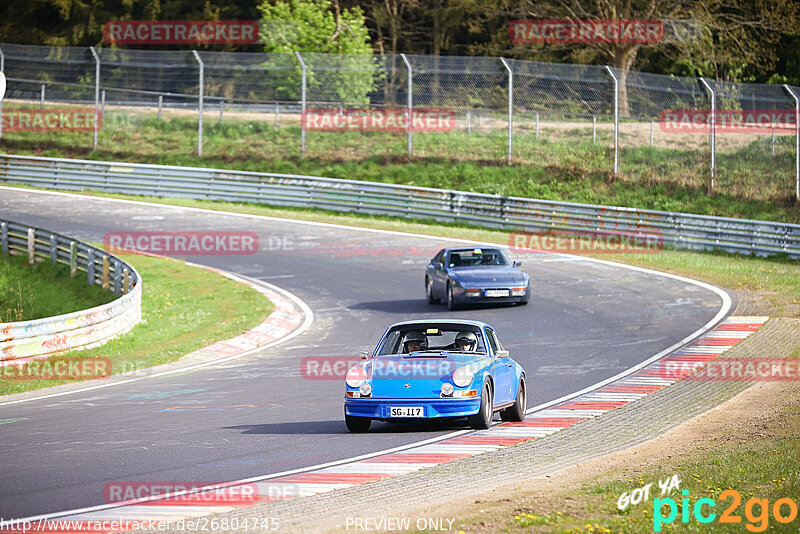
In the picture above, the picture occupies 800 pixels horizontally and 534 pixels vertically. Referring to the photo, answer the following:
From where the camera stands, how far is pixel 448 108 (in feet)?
125

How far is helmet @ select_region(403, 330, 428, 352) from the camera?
39.2 feet

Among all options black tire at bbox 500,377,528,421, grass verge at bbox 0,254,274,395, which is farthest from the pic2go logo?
grass verge at bbox 0,254,274,395

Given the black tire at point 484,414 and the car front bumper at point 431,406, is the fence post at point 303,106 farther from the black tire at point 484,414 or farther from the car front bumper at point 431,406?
the car front bumper at point 431,406

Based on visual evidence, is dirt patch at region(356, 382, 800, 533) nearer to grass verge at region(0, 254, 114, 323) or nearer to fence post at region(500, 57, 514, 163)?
grass verge at region(0, 254, 114, 323)

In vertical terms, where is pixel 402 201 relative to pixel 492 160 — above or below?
below

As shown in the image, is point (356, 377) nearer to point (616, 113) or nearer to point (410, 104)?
point (616, 113)

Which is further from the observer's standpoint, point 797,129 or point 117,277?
point 797,129

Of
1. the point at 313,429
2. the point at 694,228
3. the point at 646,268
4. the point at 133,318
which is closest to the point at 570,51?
the point at 694,228
